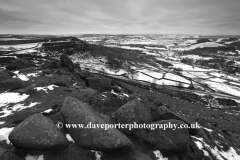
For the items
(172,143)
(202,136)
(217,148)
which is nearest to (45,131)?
(172,143)

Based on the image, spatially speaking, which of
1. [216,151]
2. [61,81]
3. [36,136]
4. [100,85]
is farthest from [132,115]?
[61,81]

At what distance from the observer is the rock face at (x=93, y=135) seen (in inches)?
397

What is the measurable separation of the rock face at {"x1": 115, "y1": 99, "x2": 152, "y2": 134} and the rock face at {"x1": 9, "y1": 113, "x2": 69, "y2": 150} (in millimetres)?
5231

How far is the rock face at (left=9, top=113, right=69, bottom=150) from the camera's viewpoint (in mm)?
9438

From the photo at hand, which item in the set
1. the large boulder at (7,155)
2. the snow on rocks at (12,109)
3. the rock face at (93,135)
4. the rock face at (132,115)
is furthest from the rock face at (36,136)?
the snow on rocks at (12,109)

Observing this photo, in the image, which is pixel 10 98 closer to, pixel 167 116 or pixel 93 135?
pixel 93 135

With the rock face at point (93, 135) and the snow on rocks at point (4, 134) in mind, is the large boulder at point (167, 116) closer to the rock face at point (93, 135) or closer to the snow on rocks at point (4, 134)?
the rock face at point (93, 135)

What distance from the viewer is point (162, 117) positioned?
51.4 ft

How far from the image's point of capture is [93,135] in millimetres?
10352

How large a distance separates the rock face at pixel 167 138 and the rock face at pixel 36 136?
23.1ft

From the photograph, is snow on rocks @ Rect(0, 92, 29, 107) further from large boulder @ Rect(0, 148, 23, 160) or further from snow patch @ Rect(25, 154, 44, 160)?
snow patch @ Rect(25, 154, 44, 160)

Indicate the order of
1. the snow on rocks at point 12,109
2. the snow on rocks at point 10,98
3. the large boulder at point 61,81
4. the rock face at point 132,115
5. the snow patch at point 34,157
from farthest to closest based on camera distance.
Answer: the large boulder at point 61,81, the snow on rocks at point 10,98, the snow on rocks at point 12,109, the rock face at point 132,115, the snow patch at point 34,157

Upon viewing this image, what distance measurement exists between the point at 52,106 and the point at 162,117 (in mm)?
12990

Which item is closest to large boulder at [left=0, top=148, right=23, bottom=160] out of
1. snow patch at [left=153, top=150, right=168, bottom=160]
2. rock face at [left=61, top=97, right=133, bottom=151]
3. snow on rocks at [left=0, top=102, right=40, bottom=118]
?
rock face at [left=61, top=97, right=133, bottom=151]
